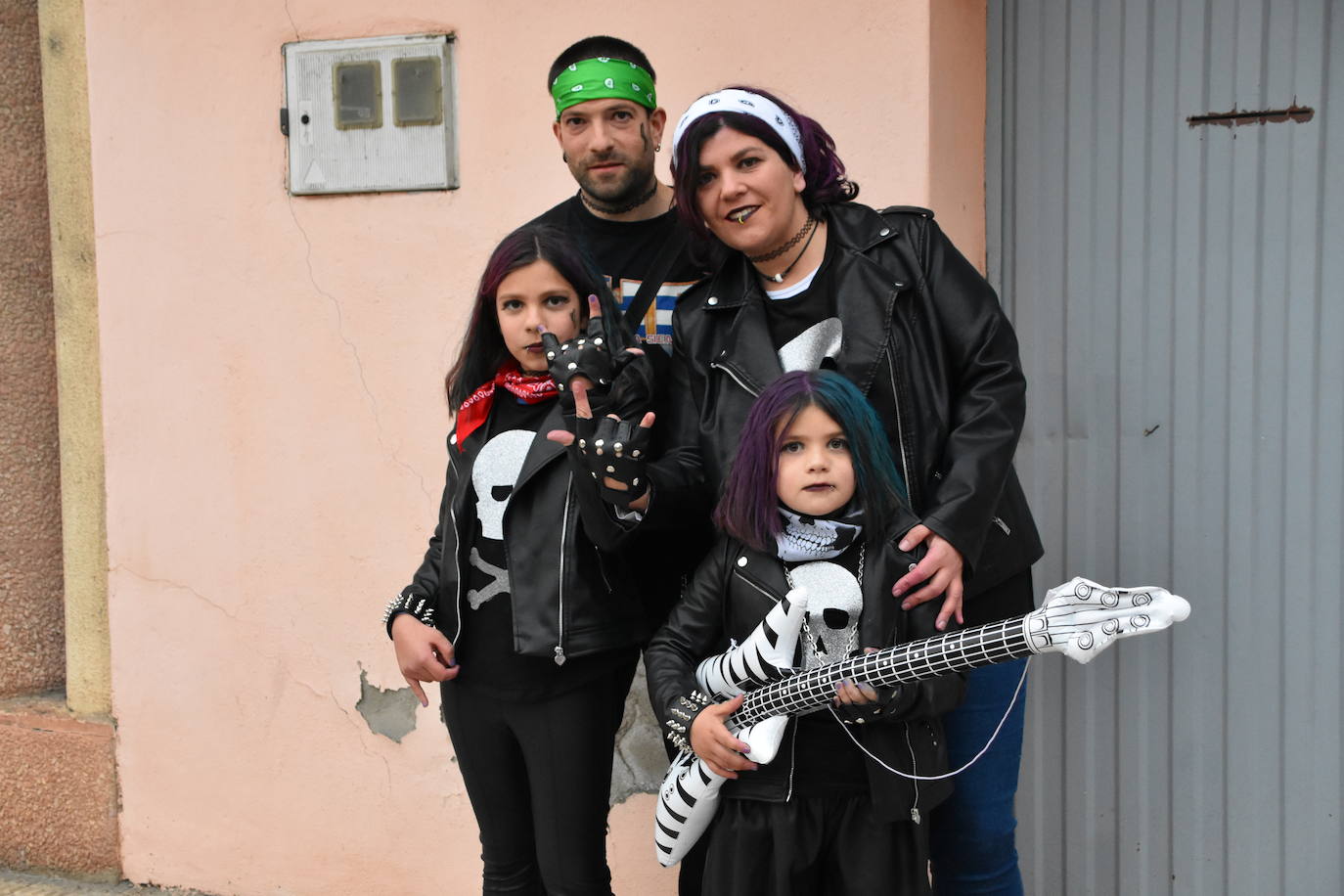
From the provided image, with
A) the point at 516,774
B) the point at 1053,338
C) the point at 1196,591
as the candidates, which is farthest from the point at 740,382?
the point at 1196,591

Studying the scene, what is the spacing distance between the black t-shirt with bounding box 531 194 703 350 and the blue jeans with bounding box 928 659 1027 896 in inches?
34.0

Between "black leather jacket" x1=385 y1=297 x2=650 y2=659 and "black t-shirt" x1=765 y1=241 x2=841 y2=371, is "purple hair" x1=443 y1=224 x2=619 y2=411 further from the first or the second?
"black t-shirt" x1=765 y1=241 x2=841 y2=371

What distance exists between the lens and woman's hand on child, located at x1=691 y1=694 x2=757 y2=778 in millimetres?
2127

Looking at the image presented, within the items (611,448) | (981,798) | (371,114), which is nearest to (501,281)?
(611,448)

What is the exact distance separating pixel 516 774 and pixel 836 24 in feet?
6.01

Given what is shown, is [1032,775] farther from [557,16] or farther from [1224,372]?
[557,16]

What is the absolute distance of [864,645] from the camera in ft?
6.97

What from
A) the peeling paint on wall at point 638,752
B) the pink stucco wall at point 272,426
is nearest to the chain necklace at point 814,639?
the peeling paint on wall at point 638,752

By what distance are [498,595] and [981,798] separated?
94 centimetres

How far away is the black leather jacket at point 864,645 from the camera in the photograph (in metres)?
2.12

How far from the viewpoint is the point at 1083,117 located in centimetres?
317

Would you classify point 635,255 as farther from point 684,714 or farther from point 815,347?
point 684,714

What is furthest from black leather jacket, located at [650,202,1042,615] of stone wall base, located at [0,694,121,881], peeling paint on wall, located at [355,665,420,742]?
stone wall base, located at [0,694,121,881]

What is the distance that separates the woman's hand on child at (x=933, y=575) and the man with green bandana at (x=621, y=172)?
0.70 metres
